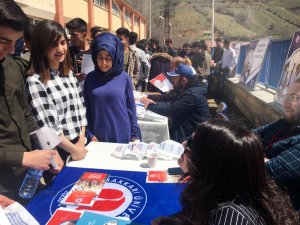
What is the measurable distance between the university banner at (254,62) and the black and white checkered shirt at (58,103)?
4.95m

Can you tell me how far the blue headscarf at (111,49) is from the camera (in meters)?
2.49

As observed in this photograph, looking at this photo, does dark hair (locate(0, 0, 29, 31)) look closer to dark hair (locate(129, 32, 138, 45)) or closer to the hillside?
dark hair (locate(129, 32, 138, 45))

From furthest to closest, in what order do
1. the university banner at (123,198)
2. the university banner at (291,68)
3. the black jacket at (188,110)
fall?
1. the university banner at (291,68)
2. the black jacket at (188,110)
3. the university banner at (123,198)

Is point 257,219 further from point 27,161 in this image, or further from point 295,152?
point 27,161

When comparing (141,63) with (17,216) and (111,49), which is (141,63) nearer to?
(111,49)

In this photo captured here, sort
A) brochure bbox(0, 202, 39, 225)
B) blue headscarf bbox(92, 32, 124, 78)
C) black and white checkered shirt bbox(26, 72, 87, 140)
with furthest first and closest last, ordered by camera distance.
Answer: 1. blue headscarf bbox(92, 32, 124, 78)
2. black and white checkered shirt bbox(26, 72, 87, 140)
3. brochure bbox(0, 202, 39, 225)

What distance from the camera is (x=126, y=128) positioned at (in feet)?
8.71

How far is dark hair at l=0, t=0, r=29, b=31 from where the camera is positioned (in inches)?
53.6

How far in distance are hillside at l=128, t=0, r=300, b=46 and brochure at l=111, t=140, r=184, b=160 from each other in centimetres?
5846

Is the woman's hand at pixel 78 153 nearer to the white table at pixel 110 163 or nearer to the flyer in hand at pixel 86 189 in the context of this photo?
the white table at pixel 110 163

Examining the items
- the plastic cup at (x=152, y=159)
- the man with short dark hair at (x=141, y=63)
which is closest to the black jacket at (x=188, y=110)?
the plastic cup at (x=152, y=159)

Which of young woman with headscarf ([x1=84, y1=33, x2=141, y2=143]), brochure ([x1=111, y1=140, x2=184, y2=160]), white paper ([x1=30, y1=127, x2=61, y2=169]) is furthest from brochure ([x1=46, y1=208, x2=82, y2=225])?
young woman with headscarf ([x1=84, y1=33, x2=141, y2=143])

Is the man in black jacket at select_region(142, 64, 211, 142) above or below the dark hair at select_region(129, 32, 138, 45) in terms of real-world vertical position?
below

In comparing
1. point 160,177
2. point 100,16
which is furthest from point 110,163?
point 100,16
